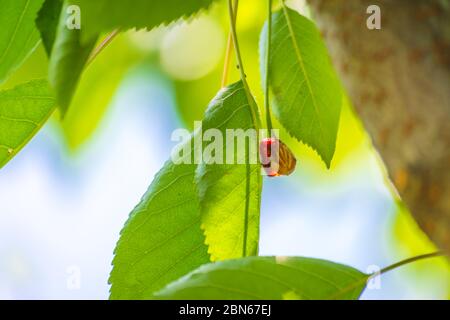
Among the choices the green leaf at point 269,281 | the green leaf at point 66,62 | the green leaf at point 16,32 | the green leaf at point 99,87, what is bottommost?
the green leaf at point 269,281

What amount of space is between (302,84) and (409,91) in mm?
802

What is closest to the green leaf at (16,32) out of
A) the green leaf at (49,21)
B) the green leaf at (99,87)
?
the green leaf at (49,21)

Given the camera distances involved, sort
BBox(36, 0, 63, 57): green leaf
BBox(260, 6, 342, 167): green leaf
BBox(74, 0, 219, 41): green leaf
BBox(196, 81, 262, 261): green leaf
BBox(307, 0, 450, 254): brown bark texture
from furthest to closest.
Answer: BBox(260, 6, 342, 167): green leaf, BBox(196, 81, 262, 261): green leaf, BBox(36, 0, 63, 57): green leaf, BBox(74, 0, 219, 41): green leaf, BBox(307, 0, 450, 254): brown bark texture

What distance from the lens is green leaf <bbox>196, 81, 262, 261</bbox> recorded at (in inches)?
46.6

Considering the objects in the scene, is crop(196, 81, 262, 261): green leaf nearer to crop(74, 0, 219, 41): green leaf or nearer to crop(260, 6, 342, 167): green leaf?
crop(260, 6, 342, 167): green leaf

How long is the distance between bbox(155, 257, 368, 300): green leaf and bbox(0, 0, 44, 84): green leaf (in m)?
0.47

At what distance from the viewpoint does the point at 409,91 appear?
55 cm

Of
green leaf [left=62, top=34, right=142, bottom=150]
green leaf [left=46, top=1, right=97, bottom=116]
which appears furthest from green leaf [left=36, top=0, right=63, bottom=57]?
green leaf [left=62, top=34, right=142, bottom=150]

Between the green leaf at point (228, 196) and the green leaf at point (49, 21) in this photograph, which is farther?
the green leaf at point (228, 196)

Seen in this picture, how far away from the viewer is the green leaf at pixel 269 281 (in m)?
0.93

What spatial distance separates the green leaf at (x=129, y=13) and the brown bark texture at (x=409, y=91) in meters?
0.30

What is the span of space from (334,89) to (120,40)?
1.80 metres

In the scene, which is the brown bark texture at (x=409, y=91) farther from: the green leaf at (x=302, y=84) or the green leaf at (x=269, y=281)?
the green leaf at (x=302, y=84)

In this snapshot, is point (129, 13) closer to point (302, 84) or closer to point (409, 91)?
point (409, 91)
